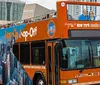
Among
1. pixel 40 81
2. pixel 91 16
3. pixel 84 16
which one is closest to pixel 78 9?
pixel 84 16

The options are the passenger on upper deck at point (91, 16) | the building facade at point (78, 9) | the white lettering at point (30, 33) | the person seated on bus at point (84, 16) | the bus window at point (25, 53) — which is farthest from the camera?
the bus window at point (25, 53)

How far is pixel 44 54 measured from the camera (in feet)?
40.6

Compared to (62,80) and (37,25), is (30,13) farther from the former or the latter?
(62,80)

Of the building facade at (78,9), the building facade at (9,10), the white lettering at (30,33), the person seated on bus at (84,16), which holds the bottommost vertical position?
the white lettering at (30,33)

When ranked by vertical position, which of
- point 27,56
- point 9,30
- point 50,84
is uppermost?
point 9,30

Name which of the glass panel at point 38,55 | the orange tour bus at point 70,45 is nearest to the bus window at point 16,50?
the glass panel at point 38,55

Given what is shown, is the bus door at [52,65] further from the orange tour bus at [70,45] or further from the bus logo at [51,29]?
the bus logo at [51,29]

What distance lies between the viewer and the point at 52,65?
1171 centimetres

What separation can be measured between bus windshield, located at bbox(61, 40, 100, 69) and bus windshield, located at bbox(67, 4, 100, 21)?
0.85 meters

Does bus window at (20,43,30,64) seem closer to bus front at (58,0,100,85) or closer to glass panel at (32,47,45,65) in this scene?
glass panel at (32,47,45,65)

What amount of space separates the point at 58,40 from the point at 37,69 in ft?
6.81

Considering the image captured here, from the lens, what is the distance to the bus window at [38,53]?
12.5 metres

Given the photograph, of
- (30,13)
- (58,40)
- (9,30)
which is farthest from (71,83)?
(30,13)

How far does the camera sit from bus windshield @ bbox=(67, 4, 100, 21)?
38.1ft
